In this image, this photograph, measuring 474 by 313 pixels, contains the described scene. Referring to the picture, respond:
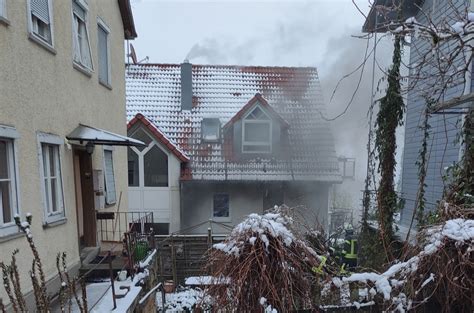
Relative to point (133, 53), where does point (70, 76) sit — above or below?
below

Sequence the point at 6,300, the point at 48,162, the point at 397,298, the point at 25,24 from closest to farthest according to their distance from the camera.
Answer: the point at 397,298 → the point at 6,300 → the point at 25,24 → the point at 48,162

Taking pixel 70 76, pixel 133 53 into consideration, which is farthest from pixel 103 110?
pixel 133 53

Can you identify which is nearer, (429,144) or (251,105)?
(429,144)

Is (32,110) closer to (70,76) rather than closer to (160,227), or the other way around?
(70,76)

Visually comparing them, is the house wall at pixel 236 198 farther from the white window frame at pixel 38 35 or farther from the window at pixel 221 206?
the white window frame at pixel 38 35

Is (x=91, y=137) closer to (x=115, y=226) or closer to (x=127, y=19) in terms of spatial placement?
(x=115, y=226)

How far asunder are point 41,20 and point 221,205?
8881 millimetres

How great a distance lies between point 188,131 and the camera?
12.6 m

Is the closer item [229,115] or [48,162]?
[48,162]

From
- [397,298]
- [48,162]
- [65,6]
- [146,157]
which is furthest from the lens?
[146,157]

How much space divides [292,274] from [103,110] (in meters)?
6.36

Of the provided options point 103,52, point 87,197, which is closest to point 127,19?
point 103,52

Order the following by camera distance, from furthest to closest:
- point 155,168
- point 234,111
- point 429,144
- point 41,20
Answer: point 234,111
point 155,168
point 429,144
point 41,20

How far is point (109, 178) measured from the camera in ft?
24.5
